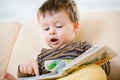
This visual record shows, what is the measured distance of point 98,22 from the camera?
1.17 meters

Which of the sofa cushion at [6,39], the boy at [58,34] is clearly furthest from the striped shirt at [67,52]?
the sofa cushion at [6,39]

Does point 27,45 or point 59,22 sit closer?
point 59,22

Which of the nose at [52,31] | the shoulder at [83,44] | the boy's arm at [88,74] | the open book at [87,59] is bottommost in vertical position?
the boy's arm at [88,74]

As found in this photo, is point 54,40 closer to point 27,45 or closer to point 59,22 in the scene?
point 59,22

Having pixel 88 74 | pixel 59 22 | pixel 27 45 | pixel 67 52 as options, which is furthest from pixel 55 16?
pixel 88 74

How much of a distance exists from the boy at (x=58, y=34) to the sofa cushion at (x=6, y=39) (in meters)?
0.29

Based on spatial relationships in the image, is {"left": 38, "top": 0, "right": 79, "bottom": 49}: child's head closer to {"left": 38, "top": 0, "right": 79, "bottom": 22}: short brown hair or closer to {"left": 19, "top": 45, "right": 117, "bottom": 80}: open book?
{"left": 38, "top": 0, "right": 79, "bottom": 22}: short brown hair

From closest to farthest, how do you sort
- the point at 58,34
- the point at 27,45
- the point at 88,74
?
1. the point at 88,74
2. the point at 58,34
3. the point at 27,45

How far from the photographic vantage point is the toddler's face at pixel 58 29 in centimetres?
111

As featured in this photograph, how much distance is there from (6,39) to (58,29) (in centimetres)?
43

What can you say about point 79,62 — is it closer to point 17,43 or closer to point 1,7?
point 17,43

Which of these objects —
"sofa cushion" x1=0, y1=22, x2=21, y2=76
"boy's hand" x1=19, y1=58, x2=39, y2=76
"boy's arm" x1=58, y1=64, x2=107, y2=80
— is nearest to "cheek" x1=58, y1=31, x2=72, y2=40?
"boy's hand" x1=19, y1=58, x2=39, y2=76

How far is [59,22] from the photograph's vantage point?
43.5 inches

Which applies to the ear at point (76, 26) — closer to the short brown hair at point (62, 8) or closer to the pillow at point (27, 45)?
the short brown hair at point (62, 8)
